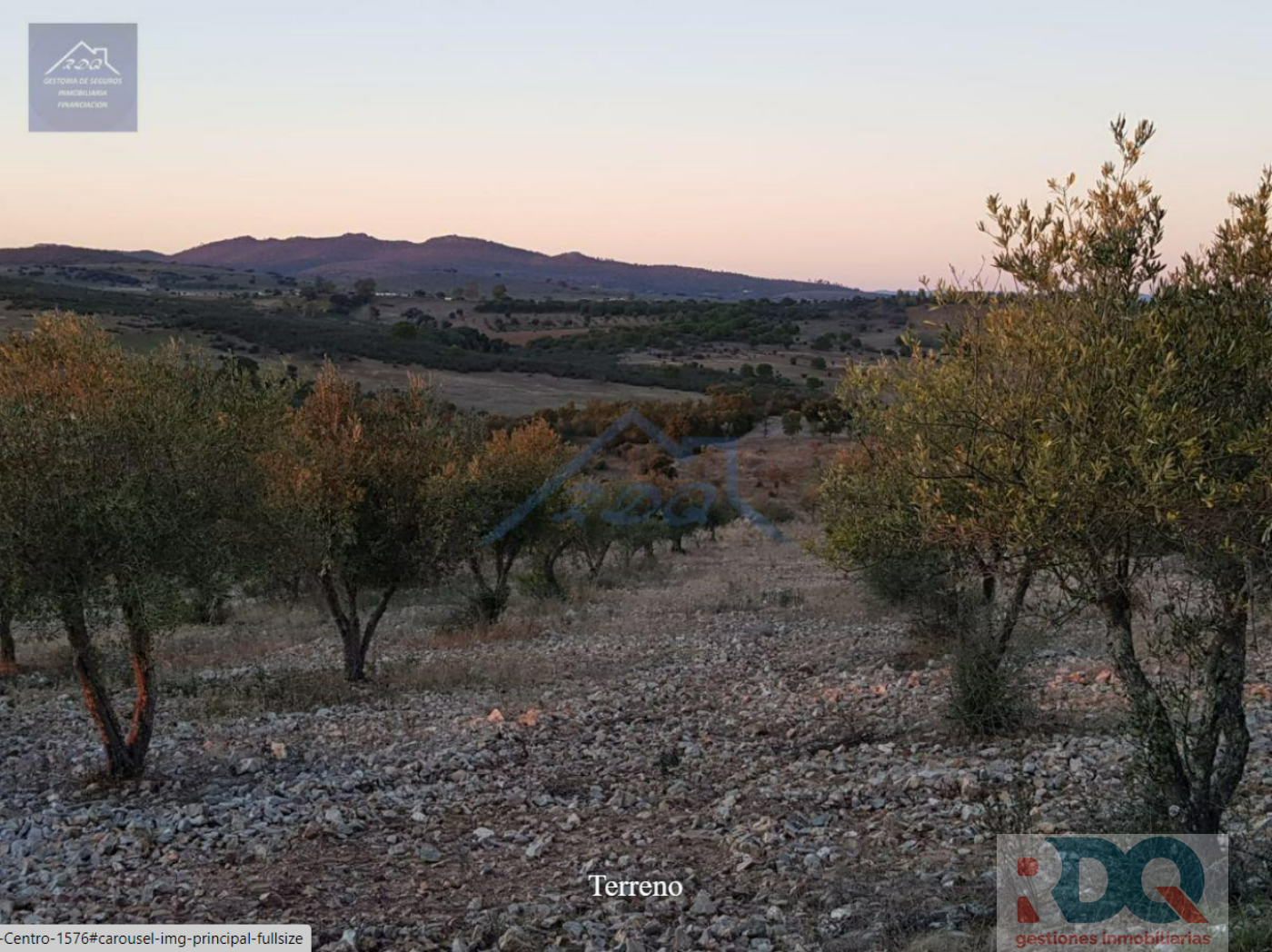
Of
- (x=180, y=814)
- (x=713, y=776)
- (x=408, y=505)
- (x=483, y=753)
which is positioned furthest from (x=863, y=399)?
(x=180, y=814)

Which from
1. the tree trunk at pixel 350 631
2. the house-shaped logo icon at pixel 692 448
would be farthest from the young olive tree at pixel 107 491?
the house-shaped logo icon at pixel 692 448

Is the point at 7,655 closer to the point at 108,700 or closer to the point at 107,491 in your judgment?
the point at 108,700

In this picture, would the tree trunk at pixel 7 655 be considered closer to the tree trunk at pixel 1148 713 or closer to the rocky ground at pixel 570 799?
the rocky ground at pixel 570 799

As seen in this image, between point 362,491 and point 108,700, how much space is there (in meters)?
6.98

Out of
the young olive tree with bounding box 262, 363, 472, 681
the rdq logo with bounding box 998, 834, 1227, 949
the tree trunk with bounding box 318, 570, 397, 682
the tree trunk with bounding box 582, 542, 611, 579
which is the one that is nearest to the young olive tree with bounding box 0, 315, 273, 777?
the young olive tree with bounding box 262, 363, 472, 681

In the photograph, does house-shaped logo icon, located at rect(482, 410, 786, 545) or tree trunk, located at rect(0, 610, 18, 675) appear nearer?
tree trunk, located at rect(0, 610, 18, 675)

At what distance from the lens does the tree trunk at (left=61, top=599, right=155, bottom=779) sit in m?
12.8

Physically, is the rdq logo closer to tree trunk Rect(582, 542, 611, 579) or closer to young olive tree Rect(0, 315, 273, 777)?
young olive tree Rect(0, 315, 273, 777)

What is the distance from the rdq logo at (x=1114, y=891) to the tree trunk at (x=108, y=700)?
10.7m

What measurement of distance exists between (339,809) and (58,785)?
436 cm

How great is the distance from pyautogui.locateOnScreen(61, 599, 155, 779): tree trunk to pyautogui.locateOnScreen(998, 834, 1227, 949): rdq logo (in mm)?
10667

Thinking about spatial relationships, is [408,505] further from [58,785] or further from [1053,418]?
[1053,418]

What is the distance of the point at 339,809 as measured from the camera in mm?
11773

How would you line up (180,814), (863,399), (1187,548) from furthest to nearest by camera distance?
(863,399)
(180,814)
(1187,548)
